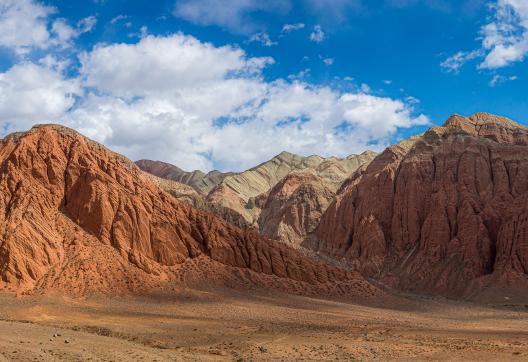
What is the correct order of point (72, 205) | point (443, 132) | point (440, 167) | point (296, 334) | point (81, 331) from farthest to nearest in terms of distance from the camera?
point (443, 132)
point (440, 167)
point (72, 205)
point (296, 334)
point (81, 331)

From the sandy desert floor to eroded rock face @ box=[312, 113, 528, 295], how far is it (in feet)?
87.7

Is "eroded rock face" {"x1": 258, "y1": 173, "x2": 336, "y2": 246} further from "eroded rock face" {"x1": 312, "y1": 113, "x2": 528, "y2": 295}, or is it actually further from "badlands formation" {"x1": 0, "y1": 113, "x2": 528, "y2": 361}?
"badlands formation" {"x1": 0, "y1": 113, "x2": 528, "y2": 361}

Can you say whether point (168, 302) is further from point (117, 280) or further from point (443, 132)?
point (443, 132)

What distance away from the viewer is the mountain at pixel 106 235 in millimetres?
60906

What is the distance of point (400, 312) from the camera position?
70438mm

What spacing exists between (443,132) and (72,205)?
80.2 m

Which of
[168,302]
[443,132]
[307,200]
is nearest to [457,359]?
[168,302]

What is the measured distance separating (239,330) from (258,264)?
94.4 ft

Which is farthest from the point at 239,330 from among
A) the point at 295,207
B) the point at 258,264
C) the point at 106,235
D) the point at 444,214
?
the point at 295,207

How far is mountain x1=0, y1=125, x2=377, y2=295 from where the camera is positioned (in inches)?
2398

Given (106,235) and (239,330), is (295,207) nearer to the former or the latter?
(106,235)

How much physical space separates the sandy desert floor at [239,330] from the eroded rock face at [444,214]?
2673cm

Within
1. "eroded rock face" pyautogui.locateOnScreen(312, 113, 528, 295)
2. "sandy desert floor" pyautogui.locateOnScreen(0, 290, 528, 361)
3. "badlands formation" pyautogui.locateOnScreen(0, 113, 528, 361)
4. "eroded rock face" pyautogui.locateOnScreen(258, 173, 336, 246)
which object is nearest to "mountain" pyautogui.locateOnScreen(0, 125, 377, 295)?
"badlands formation" pyautogui.locateOnScreen(0, 113, 528, 361)

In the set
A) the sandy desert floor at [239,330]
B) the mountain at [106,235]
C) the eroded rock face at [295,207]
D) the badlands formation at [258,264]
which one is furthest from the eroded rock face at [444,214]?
the sandy desert floor at [239,330]
